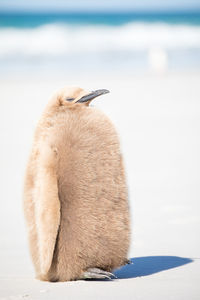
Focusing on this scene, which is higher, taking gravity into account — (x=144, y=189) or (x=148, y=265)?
(x=144, y=189)

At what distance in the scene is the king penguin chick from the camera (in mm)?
3719

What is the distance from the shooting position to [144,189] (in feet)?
22.7

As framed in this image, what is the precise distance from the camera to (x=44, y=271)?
3744 millimetres

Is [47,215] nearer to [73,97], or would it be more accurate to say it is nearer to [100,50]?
[73,97]

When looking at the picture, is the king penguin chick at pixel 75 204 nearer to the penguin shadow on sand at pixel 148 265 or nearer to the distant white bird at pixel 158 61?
the penguin shadow on sand at pixel 148 265

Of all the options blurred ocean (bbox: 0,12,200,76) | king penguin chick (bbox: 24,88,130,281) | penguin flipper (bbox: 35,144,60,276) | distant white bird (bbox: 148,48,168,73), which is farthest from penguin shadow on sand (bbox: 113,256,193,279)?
blurred ocean (bbox: 0,12,200,76)

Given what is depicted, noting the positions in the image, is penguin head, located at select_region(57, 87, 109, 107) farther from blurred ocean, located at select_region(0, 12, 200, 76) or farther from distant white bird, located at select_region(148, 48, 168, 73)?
blurred ocean, located at select_region(0, 12, 200, 76)

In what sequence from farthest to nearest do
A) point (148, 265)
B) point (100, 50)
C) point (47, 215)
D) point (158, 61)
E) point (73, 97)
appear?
point (100, 50) → point (158, 61) → point (148, 265) → point (73, 97) → point (47, 215)

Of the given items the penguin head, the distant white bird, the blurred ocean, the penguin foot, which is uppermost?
the blurred ocean

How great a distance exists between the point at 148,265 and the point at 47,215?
95 centimetres

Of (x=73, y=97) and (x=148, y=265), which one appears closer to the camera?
(x=73, y=97)

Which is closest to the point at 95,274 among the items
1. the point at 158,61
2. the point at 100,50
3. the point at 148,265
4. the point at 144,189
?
the point at 148,265

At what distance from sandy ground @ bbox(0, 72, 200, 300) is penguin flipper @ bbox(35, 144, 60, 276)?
0.20 meters

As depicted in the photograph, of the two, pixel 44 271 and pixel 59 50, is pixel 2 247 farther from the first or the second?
pixel 59 50
